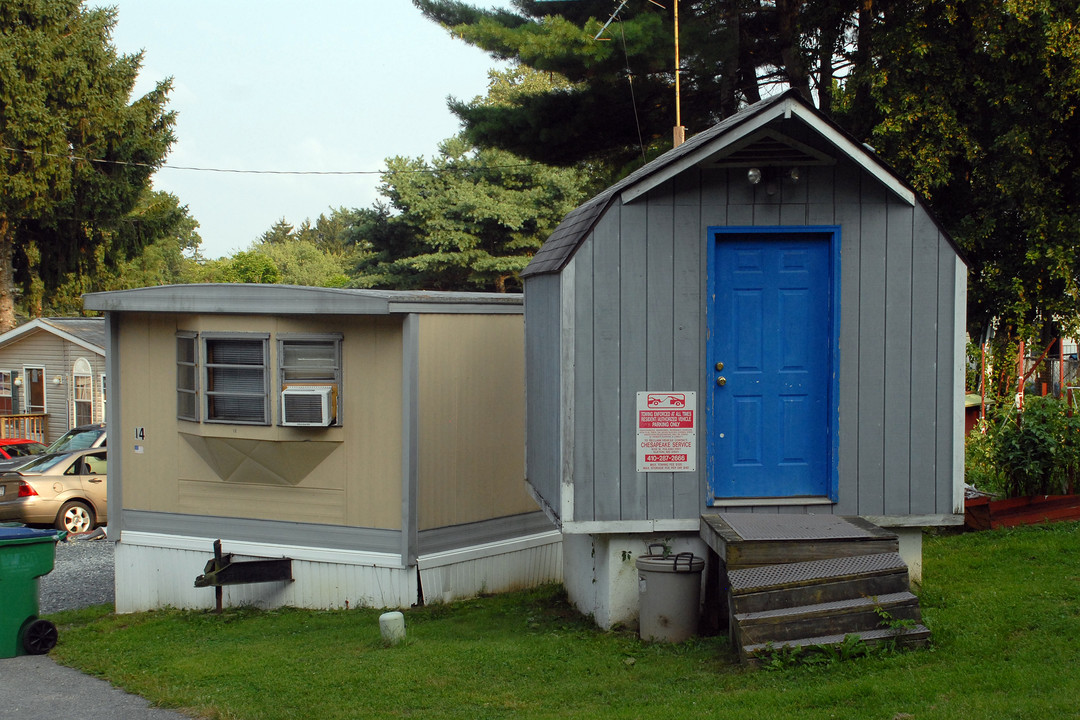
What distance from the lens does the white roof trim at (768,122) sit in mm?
6594

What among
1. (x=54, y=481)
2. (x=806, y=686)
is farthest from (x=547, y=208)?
(x=806, y=686)

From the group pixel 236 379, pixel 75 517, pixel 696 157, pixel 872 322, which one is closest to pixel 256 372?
pixel 236 379

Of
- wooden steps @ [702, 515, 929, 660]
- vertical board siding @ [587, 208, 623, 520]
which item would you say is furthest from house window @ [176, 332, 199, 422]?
wooden steps @ [702, 515, 929, 660]

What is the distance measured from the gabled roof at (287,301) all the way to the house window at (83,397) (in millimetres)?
16273

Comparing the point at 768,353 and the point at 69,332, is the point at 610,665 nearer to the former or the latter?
the point at 768,353

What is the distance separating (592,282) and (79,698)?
15.3 feet

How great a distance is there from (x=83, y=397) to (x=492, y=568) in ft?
Answer: 62.4

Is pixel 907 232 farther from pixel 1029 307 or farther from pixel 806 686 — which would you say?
pixel 1029 307

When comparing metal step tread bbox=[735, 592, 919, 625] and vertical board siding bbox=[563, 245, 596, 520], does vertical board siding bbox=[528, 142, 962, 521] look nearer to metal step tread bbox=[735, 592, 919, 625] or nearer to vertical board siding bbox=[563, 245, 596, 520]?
vertical board siding bbox=[563, 245, 596, 520]

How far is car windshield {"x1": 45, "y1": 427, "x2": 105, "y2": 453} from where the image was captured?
1863 cm

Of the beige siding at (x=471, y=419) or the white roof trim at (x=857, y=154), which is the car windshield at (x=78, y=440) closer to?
the beige siding at (x=471, y=419)

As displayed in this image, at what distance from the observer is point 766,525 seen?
665 cm

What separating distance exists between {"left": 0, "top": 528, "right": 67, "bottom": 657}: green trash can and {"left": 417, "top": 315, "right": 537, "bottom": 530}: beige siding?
342cm

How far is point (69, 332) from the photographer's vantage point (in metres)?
24.5
